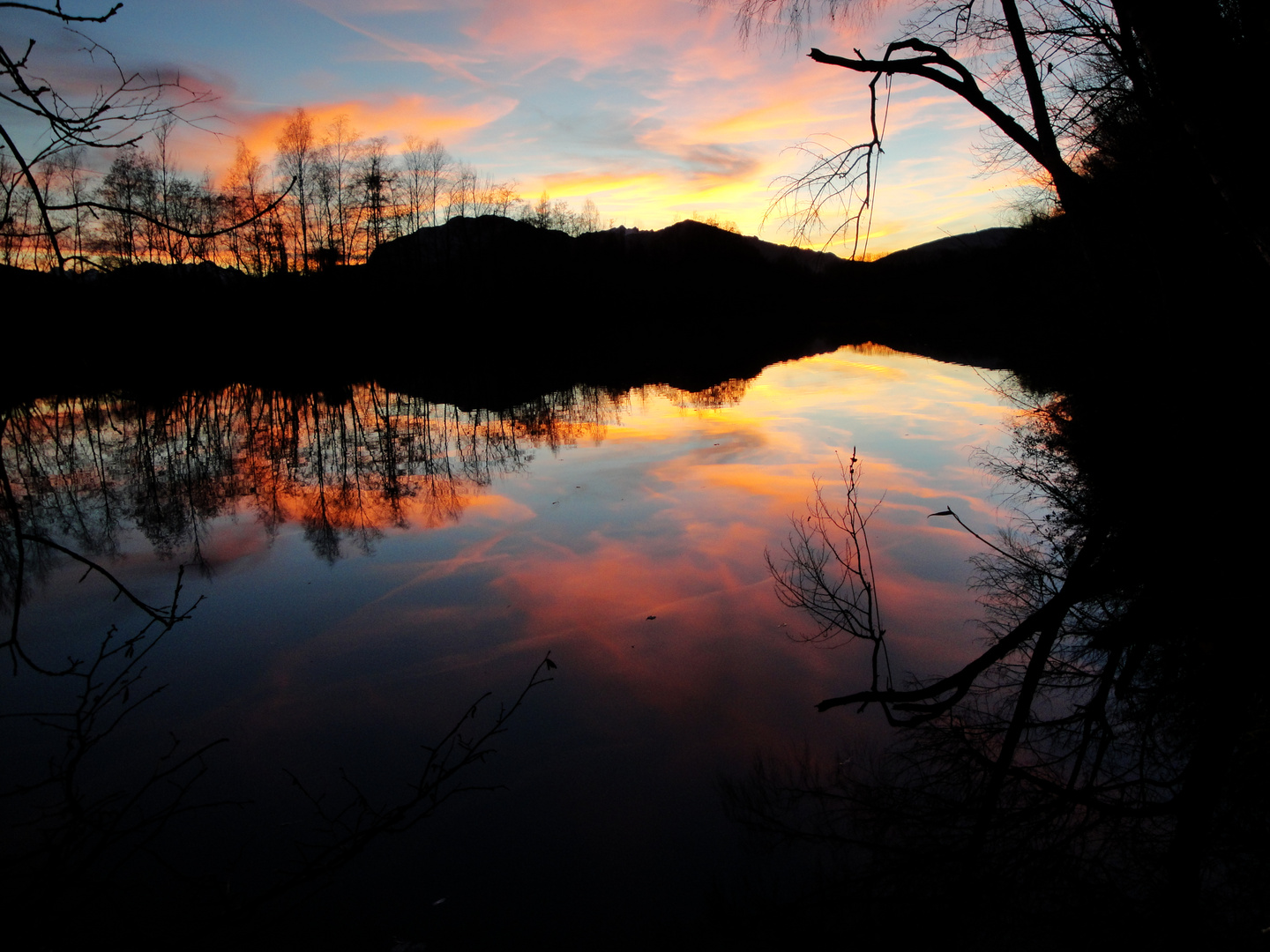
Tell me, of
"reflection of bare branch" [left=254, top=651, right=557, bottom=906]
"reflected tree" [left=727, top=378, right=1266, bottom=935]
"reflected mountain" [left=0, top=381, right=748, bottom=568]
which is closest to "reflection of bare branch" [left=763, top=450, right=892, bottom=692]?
"reflected tree" [left=727, top=378, right=1266, bottom=935]

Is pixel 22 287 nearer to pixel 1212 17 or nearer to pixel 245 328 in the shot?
pixel 1212 17

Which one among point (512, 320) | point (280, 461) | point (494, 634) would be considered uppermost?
point (512, 320)

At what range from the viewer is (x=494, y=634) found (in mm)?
6258

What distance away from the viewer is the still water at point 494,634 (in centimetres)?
379

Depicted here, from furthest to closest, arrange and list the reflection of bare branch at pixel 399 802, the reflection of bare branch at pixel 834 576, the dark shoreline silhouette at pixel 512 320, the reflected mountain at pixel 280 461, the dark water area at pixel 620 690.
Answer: the reflected mountain at pixel 280 461, the reflection of bare branch at pixel 834 576, the reflection of bare branch at pixel 399 802, the dark water area at pixel 620 690, the dark shoreline silhouette at pixel 512 320

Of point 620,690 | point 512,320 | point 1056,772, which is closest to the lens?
point 1056,772

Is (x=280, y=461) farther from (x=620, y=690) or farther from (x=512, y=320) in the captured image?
(x=512, y=320)

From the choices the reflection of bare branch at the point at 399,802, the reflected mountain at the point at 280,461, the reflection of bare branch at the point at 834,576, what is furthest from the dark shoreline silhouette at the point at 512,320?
the reflection of bare branch at the point at 834,576

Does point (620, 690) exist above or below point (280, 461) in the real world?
below

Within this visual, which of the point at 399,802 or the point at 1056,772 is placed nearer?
the point at 399,802

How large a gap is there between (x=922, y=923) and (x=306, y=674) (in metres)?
4.67

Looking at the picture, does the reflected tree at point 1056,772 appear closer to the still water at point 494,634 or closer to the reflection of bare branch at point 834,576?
the reflection of bare branch at point 834,576

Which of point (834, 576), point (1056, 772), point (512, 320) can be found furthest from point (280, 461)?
point (512, 320)

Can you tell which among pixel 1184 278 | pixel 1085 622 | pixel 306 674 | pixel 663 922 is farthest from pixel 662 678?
pixel 1184 278
